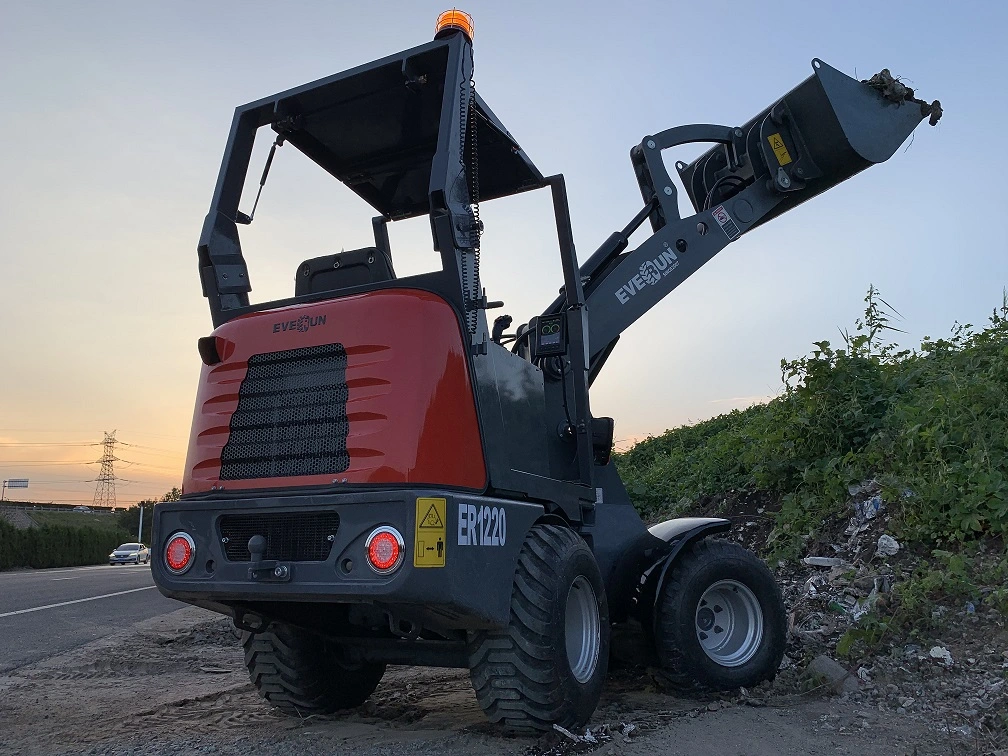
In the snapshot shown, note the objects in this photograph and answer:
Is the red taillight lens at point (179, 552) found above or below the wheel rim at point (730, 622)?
above

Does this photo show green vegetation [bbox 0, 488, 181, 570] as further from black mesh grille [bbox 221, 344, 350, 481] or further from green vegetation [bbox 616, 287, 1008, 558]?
black mesh grille [bbox 221, 344, 350, 481]

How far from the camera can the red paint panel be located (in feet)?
12.0

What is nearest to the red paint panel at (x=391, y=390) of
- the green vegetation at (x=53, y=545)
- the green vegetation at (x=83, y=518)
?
the green vegetation at (x=53, y=545)

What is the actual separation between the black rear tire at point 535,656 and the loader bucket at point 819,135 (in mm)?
4047

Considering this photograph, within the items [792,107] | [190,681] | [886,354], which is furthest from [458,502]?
[886,354]

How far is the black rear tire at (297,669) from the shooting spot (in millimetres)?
4676

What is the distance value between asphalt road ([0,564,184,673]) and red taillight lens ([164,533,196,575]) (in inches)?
141

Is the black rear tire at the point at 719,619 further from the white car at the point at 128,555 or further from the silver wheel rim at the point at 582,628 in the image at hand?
the white car at the point at 128,555

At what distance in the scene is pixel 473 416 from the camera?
390 centimetres

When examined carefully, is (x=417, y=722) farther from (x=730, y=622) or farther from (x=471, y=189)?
(x=471, y=189)

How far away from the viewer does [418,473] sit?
11.9 feet

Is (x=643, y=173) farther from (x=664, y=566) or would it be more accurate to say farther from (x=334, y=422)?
(x=334, y=422)

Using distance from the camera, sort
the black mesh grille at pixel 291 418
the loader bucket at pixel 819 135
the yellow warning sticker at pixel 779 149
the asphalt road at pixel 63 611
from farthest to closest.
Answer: the asphalt road at pixel 63 611 → the yellow warning sticker at pixel 779 149 → the loader bucket at pixel 819 135 → the black mesh grille at pixel 291 418

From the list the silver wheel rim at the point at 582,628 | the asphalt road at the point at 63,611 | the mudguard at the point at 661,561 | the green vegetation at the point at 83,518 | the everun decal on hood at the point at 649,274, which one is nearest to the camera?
the silver wheel rim at the point at 582,628
